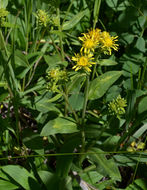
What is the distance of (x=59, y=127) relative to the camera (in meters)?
1.72

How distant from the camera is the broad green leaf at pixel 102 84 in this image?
1867 millimetres

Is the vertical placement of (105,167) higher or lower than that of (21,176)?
higher

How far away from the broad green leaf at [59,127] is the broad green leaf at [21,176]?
37cm

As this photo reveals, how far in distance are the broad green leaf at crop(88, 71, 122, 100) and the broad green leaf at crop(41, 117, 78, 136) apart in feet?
0.83

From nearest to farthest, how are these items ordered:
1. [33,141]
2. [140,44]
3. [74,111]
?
[74,111], [33,141], [140,44]

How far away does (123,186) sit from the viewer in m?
2.08

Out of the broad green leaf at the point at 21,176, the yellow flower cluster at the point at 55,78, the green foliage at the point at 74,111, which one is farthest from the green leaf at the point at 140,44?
the broad green leaf at the point at 21,176

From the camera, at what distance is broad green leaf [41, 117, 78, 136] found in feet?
5.47

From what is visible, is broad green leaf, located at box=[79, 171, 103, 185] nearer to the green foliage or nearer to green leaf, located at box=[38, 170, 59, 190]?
the green foliage

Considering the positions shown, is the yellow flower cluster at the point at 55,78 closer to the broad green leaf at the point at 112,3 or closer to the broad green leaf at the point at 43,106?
the broad green leaf at the point at 43,106

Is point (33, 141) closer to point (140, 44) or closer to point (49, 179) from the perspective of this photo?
point (49, 179)

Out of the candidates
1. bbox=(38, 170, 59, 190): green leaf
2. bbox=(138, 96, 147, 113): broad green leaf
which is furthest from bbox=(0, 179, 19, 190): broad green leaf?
bbox=(138, 96, 147, 113): broad green leaf

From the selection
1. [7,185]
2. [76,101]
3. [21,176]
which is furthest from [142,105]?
[7,185]

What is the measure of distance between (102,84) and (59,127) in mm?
454
